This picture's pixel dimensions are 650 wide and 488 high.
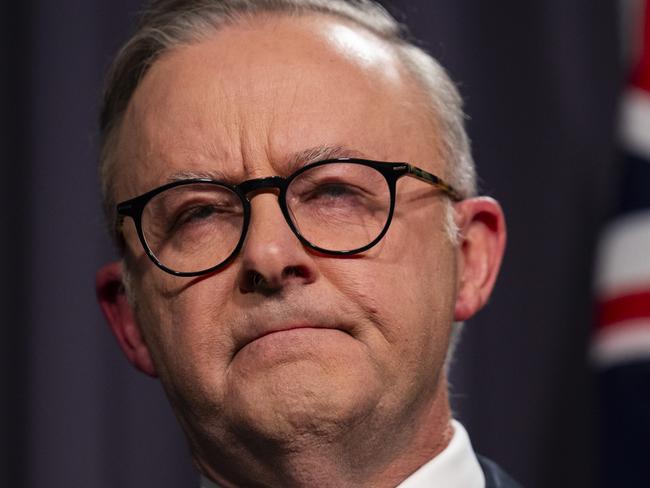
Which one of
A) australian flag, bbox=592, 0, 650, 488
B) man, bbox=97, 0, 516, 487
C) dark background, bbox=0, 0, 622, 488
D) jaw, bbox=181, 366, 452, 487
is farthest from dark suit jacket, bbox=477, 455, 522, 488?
dark background, bbox=0, 0, 622, 488

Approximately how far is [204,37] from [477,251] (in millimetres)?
459

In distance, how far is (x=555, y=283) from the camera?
6.84 ft

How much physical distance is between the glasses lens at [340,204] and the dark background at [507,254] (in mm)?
870

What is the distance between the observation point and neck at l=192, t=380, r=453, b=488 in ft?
4.02

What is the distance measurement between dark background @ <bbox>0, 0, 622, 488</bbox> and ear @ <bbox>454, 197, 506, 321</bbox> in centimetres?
63

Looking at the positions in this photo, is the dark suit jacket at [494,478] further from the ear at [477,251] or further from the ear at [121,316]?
the ear at [121,316]

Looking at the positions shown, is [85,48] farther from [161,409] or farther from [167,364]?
[167,364]

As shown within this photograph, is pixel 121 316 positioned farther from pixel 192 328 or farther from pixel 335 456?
pixel 335 456

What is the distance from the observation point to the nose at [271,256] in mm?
1179

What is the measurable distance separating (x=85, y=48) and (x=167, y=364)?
1.12 metres

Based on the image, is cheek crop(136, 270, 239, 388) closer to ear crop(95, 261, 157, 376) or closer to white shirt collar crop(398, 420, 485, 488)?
ear crop(95, 261, 157, 376)

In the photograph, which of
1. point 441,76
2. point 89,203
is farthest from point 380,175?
point 89,203

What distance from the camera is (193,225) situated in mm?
1302

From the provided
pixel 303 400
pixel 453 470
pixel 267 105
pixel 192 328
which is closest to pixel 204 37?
pixel 267 105
